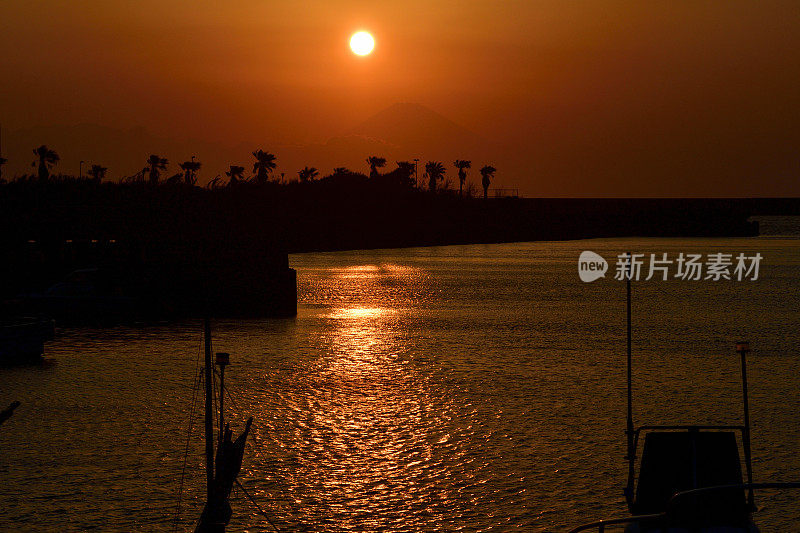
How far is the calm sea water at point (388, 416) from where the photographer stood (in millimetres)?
12281

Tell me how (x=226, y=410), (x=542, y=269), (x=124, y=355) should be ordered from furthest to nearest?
(x=542, y=269) < (x=124, y=355) < (x=226, y=410)

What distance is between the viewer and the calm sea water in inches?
484

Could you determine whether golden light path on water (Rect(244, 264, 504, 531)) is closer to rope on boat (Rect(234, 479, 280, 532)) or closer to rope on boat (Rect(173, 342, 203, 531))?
rope on boat (Rect(234, 479, 280, 532))

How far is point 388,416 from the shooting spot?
1770 centimetres

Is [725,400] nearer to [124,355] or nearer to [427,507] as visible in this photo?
[427,507]

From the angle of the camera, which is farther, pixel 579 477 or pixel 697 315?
pixel 697 315

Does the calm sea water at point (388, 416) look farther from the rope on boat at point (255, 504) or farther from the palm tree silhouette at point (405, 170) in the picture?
the palm tree silhouette at point (405, 170)

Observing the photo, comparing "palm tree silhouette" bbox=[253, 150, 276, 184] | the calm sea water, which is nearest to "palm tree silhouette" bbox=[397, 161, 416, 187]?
"palm tree silhouette" bbox=[253, 150, 276, 184]

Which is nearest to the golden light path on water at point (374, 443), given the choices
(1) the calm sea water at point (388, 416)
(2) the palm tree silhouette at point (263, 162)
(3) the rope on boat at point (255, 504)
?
(1) the calm sea water at point (388, 416)

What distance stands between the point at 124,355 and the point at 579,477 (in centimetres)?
1635

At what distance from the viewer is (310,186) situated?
423 ft

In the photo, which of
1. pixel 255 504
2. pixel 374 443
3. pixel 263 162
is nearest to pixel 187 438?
pixel 374 443

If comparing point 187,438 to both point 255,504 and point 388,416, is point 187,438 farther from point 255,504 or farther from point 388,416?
point 255,504

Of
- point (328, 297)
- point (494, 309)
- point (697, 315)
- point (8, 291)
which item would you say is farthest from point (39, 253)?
point (697, 315)
